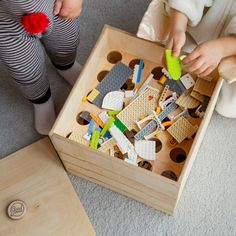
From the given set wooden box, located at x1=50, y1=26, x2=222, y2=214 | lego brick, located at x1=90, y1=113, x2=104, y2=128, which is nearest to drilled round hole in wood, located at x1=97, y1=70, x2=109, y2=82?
wooden box, located at x1=50, y1=26, x2=222, y2=214

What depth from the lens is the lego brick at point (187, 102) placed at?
2.98ft

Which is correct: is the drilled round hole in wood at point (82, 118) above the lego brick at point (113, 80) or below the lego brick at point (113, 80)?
below

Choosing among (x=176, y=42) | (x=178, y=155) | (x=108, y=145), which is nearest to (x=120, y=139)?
(x=108, y=145)

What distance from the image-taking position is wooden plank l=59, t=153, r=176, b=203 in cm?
87

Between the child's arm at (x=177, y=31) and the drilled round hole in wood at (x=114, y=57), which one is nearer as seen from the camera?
the child's arm at (x=177, y=31)

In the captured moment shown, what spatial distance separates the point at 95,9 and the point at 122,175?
0.60 meters

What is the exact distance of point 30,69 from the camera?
92 centimetres

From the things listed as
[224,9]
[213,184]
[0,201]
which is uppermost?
[224,9]

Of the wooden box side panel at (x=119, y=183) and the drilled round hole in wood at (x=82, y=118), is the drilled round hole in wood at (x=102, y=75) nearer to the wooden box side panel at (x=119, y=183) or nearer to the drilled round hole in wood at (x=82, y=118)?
the drilled round hole in wood at (x=82, y=118)

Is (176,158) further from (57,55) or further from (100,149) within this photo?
(57,55)

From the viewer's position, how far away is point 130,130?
911 mm

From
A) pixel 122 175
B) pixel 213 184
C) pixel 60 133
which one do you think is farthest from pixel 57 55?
pixel 213 184

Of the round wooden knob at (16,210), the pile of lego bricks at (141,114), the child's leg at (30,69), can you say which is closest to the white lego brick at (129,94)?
the pile of lego bricks at (141,114)

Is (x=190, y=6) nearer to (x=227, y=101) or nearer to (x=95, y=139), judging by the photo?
(x=227, y=101)
